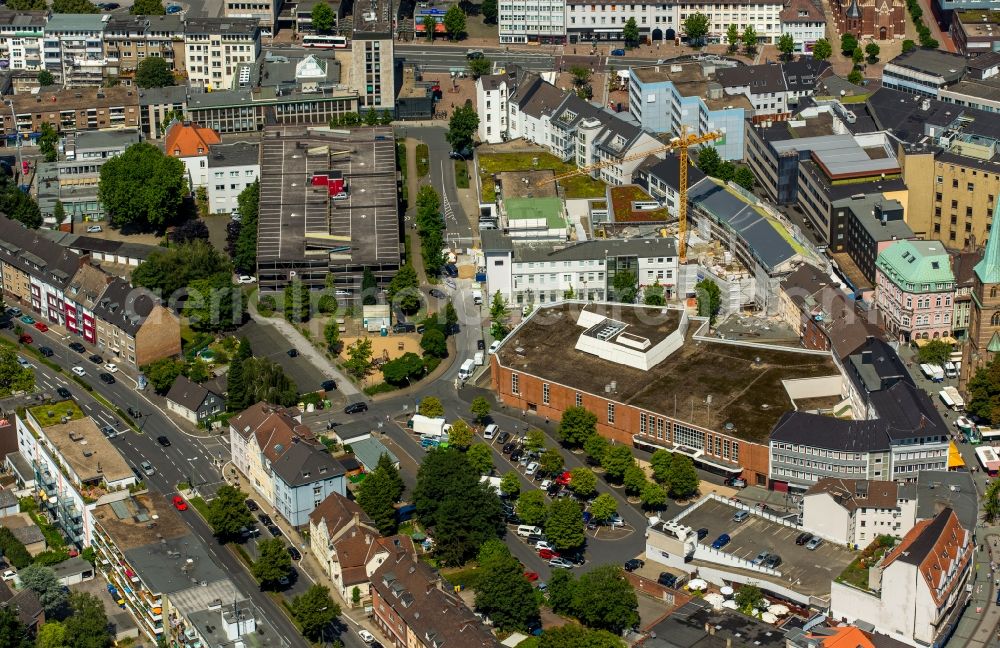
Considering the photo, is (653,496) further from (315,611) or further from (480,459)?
(315,611)

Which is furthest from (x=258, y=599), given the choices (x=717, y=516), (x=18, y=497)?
(x=717, y=516)

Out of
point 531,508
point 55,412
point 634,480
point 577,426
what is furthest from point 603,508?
point 55,412

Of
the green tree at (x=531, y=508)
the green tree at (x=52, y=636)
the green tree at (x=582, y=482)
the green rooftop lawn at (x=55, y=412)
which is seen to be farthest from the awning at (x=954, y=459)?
the green rooftop lawn at (x=55, y=412)

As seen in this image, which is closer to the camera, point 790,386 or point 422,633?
point 422,633

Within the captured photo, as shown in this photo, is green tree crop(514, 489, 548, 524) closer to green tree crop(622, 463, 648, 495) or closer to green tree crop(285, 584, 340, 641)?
green tree crop(622, 463, 648, 495)

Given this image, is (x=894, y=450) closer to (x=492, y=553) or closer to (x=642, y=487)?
(x=642, y=487)

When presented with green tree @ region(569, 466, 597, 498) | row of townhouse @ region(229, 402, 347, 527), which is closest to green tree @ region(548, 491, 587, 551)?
green tree @ region(569, 466, 597, 498)

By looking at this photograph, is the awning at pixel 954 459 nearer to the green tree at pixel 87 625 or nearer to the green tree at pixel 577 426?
the green tree at pixel 577 426
